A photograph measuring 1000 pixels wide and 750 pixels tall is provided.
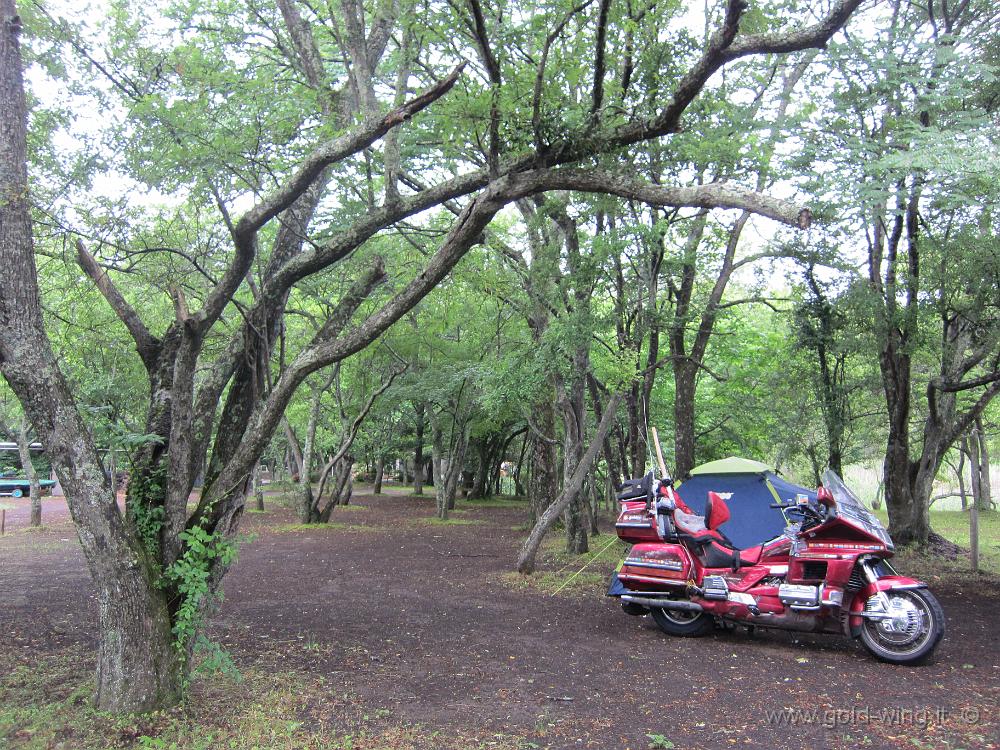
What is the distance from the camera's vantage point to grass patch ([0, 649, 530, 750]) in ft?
12.3

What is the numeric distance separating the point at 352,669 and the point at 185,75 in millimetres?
5030

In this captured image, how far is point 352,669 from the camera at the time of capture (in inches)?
206

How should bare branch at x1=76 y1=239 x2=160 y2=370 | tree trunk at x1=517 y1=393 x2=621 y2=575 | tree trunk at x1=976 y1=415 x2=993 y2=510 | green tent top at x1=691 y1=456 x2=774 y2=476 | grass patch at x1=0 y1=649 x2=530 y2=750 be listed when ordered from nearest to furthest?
grass patch at x1=0 y1=649 x2=530 y2=750 → bare branch at x1=76 y1=239 x2=160 y2=370 → tree trunk at x1=517 y1=393 x2=621 y2=575 → green tent top at x1=691 y1=456 x2=774 y2=476 → tree trunk at x1=976 y1=415 x2=993 y2=510

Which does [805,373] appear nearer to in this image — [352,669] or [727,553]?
[727,553]

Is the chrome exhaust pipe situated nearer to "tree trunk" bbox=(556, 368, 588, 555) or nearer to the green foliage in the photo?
"tree trunk" bbox=(556, 368, 588, 555)

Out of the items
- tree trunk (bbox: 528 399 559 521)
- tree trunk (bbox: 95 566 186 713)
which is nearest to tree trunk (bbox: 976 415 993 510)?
tree trunk (bbox: 528 399 559 521)

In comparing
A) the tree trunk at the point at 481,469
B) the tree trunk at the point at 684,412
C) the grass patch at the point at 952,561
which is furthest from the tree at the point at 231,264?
the tree trunk at the point at 481,469

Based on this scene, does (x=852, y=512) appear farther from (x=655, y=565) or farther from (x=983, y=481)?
(x=983, y=481)

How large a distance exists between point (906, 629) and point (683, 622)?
1789 millimetres

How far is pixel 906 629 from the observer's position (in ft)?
17.5

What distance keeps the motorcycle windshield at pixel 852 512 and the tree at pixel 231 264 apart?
2976 millimetres

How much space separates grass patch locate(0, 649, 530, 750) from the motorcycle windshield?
3.24 m

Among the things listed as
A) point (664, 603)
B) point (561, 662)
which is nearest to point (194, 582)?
point (561, 662)

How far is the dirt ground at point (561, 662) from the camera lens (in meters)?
4.13
